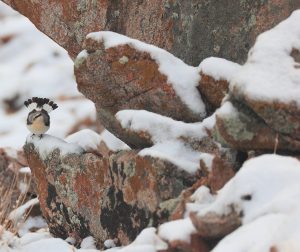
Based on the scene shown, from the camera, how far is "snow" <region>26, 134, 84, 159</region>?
790 centimetres

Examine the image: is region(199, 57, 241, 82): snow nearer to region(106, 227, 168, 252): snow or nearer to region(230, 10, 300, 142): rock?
region(230, 10, 300, 142): rock

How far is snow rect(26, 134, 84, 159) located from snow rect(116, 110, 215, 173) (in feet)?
3.52

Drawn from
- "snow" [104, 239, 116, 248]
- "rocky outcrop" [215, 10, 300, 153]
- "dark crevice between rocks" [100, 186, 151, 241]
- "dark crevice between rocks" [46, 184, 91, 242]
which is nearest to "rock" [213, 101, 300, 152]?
"rocky outcrop" [215, 10, 300, 153]

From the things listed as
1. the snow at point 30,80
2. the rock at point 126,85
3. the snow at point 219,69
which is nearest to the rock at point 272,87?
the snow at point 219,69

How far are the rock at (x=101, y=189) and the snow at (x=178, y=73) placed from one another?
80 centimetres

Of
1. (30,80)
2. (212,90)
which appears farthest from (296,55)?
(30,80)

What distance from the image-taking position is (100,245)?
736 cm

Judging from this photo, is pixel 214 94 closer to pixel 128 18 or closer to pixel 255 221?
A: pixel 128 18

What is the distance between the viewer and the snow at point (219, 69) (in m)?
6.84

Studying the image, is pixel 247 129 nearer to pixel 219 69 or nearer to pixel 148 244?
pixel 148 244

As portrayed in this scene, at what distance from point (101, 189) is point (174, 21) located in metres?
2.13

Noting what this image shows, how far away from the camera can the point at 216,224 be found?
4734 millimetres

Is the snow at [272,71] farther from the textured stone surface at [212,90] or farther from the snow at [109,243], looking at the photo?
the snow at [109,243]

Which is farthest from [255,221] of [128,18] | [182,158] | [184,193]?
[128,18]
